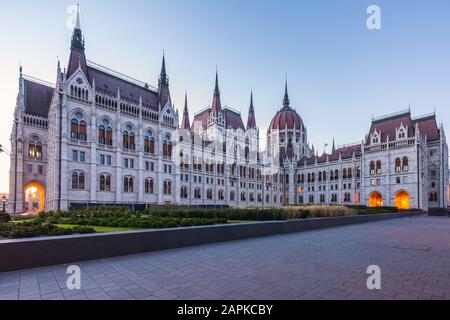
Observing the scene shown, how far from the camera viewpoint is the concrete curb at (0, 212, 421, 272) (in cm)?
698

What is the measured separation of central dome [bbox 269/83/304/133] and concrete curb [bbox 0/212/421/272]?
9089 cm

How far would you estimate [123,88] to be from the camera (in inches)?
2024

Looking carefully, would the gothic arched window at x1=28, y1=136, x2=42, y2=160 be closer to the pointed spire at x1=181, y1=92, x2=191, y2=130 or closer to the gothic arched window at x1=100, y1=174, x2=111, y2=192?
the gothic arched window at x1=100, y1=174, x2=111, y2=192

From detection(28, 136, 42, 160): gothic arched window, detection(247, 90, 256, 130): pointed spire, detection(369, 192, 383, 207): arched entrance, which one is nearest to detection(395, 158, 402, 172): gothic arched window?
detection(369, 192, 383, 207): arched entrance

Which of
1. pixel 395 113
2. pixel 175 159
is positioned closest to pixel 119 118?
pixel 175 159

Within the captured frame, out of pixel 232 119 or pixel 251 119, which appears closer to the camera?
pixel 232 119

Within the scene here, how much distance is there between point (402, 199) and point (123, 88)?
67.7 metres

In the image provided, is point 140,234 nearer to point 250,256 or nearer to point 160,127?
point 250,256

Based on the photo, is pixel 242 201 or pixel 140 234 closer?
pixel 140 234

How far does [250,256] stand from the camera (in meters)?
8.88

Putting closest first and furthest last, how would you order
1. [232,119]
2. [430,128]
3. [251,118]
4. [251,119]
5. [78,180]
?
[78,180] < [430,128] < [232,119] < [251,119] < [251,118]

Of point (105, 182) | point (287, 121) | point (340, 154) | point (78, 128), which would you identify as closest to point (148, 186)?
point (105, 182)

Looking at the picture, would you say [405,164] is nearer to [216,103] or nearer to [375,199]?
[375,199]

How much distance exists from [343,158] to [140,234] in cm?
7411
